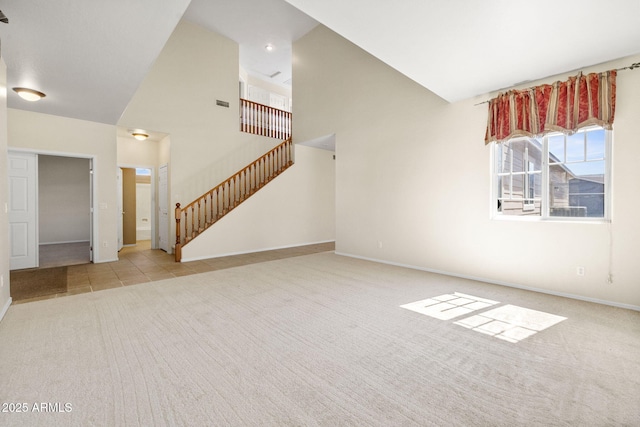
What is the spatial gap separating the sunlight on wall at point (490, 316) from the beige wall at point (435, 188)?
1.00m

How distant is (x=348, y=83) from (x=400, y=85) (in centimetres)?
155

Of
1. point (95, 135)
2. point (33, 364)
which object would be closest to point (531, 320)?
point (33, 364)

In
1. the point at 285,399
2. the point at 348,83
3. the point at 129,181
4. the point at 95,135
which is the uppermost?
the point at 348,83

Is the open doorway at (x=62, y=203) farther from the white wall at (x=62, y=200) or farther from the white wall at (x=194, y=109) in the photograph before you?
the white wall at (x=194, y=109)

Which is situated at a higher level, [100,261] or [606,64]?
[606,64]

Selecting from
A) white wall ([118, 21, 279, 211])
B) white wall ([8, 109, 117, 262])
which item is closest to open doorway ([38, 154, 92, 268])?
white wall ([8, 109, 117, 262])

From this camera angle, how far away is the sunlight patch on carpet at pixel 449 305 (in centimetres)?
311

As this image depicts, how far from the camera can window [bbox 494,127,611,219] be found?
3447 mm

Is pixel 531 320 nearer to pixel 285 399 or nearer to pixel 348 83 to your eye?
pixel 285 399

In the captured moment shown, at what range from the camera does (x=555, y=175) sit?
12.5 ft

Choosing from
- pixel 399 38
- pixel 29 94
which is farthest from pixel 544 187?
pixel 29 94

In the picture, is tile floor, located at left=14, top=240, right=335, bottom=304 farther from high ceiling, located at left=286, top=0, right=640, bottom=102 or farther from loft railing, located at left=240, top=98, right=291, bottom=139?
high ceiling, located at left=286, top=0, right=640, bottom=102

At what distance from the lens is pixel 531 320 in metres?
2.91

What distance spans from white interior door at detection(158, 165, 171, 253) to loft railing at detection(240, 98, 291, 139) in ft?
8.01
